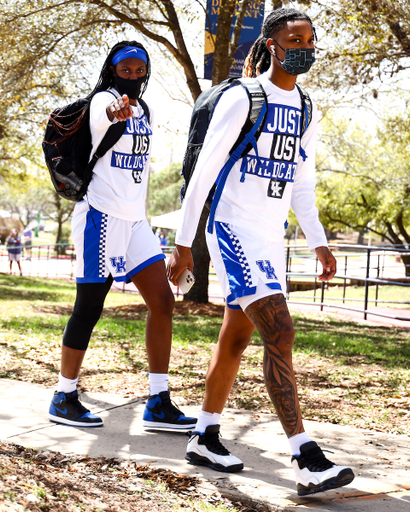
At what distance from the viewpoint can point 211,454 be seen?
289 centimetres

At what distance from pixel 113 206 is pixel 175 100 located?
11.5 metres

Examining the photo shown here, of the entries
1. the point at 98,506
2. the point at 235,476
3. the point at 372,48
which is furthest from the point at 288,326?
the point at 372,48

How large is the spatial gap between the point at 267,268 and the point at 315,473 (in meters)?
0.88

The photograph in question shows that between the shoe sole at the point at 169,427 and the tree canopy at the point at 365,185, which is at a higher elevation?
the tree canopy at the point at 365,185

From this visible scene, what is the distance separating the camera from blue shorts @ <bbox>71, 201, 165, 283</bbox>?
3.55 metres

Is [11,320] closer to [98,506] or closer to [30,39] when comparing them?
[30,39]

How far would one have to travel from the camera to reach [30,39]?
10664mm

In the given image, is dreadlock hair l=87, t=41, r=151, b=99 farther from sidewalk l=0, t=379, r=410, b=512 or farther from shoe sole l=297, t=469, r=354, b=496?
shoe sole l=297, t=469, r=354, b=496

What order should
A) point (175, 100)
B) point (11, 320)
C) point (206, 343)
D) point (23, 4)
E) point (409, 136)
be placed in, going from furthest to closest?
point (409, 136) → point (175, 100) → point (23, 4) → point (11, 320) → point (206, 343)

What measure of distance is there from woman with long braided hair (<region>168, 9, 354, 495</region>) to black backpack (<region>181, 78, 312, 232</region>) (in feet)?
0.10

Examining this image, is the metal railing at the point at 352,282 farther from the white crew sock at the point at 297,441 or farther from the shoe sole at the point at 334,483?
the shoe sole at the point at 334,483

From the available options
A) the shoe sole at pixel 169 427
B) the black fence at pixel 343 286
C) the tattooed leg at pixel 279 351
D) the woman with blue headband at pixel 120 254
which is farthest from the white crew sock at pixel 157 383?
the black fence at pixel 343 286

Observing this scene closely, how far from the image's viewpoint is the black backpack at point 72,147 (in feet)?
11.7

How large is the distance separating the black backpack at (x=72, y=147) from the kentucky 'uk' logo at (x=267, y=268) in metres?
1.33
